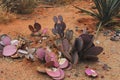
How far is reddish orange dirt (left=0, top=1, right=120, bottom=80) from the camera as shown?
12.9 feet

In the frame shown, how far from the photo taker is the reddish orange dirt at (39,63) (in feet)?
12.9

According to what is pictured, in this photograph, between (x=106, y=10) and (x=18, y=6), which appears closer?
(x=106, y=10)

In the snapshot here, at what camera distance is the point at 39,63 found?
411 cm

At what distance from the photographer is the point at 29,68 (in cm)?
404

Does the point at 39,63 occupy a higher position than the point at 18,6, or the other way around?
the point at 18,6

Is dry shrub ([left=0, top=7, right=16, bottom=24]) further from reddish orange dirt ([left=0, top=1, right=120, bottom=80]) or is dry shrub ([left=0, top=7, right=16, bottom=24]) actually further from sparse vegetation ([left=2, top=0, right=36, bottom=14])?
sparse vegetation ([left=2, top=0, right=36, bottom=14])

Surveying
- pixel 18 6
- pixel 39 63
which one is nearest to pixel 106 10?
pixel 18 6

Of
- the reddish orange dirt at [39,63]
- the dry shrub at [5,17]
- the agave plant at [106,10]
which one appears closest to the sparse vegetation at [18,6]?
the reddish orange dirt at [39,63]

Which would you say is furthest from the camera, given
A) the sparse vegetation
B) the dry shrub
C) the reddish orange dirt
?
the sparse vegetation

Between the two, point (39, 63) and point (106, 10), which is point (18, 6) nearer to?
point (106, 10)

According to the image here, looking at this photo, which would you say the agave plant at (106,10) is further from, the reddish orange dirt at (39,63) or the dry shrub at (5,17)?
the dry shrub at (5,17)

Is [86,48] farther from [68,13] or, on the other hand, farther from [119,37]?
[68,13]

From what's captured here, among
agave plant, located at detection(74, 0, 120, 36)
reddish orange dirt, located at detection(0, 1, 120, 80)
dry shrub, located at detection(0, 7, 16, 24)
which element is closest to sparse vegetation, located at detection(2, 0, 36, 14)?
reddish orange dirt, located at detection(0, 1, 120, 80)

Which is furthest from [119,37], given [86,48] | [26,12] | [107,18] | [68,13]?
[26,12]
